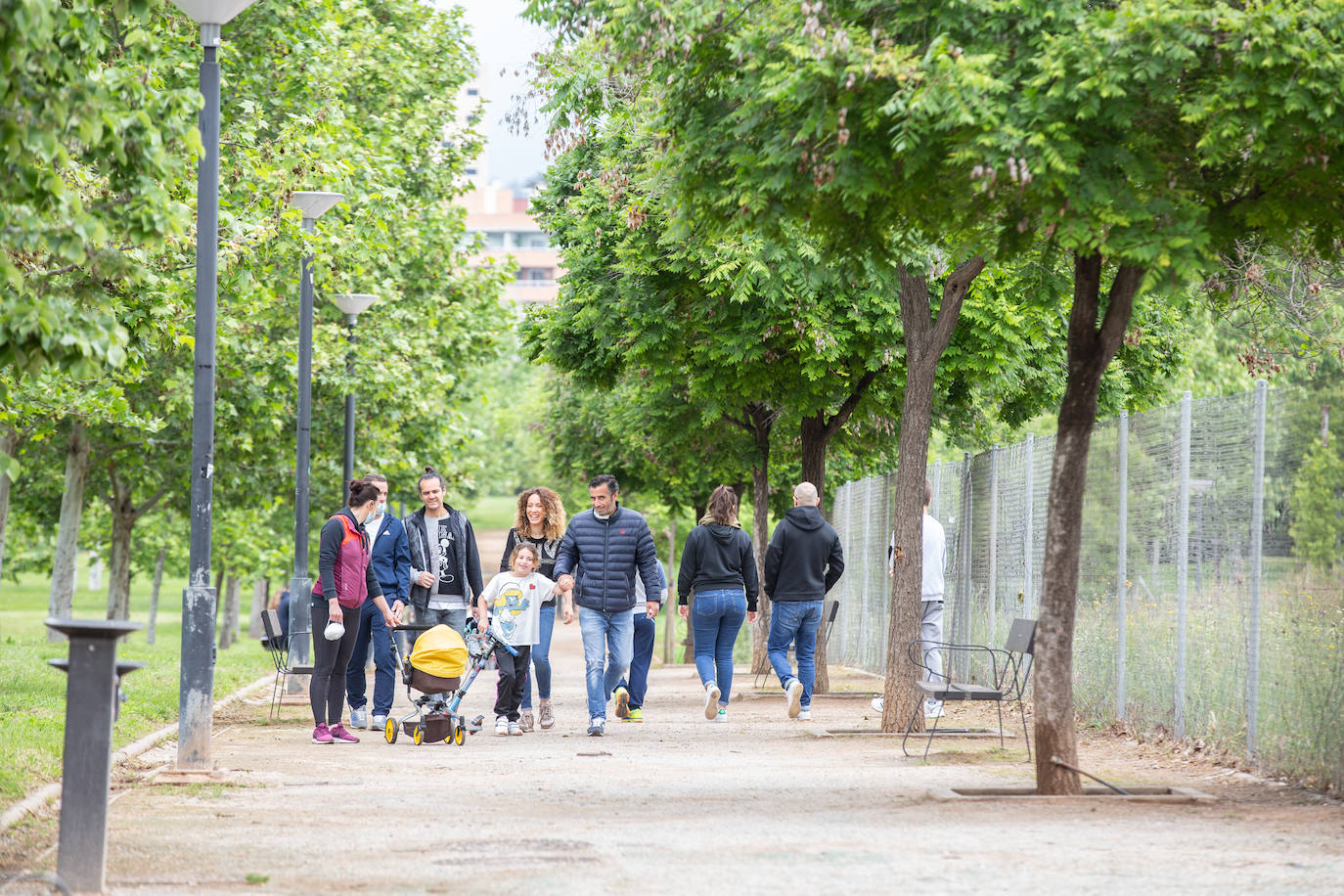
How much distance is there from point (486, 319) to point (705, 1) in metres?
24.4

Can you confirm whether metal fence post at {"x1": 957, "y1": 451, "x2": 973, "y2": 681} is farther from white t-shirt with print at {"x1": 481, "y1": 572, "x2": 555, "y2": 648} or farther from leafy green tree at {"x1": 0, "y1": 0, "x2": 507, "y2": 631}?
leafy green tree at {"x1": 0, "y1": 0, "x2": 507, "y2": 631}

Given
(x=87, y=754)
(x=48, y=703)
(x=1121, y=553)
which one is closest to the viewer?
(x=87, y=754)

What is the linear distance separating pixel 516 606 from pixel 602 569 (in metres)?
0.78

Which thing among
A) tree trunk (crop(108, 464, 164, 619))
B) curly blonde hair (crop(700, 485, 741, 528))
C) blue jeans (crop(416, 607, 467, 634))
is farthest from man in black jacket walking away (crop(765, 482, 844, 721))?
tree trunk (crop(108, 464, 164, 619))

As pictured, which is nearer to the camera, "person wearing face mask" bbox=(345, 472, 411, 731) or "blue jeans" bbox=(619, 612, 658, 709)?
"person wearing face mask" bbox=(345, 472, 411, 731)

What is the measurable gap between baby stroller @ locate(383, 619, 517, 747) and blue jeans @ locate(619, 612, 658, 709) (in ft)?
4.94

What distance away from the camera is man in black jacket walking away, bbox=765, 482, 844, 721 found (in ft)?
46.8

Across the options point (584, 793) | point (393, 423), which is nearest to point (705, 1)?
point (584, 793)

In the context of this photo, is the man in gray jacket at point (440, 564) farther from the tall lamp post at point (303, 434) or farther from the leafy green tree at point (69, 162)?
the leafy green tree at point (69, 162)

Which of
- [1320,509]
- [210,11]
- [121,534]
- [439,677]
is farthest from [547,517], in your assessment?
[121,534]

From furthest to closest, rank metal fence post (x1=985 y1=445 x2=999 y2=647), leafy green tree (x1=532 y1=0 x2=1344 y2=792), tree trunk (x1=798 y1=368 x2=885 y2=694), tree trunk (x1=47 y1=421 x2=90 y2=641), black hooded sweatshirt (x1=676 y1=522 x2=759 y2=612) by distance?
tree trunk (x1=47 y1=421 x2=90 y2=641) < tree trunk (x1=798 y1=368 x2=885 y2=694) < metal fence post (x1=985 y1=445 x2=999 y2=647) < black hooded sweatshirt (x1=676 y1=522 x2=759 y2=612) < leafy green tree (x1=532 y1=0 x2=1344 y2=792)

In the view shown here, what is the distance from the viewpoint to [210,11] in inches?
405

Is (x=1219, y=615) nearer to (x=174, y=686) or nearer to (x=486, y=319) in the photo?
(x=174, y=686)

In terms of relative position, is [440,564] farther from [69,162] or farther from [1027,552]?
[69,162]
